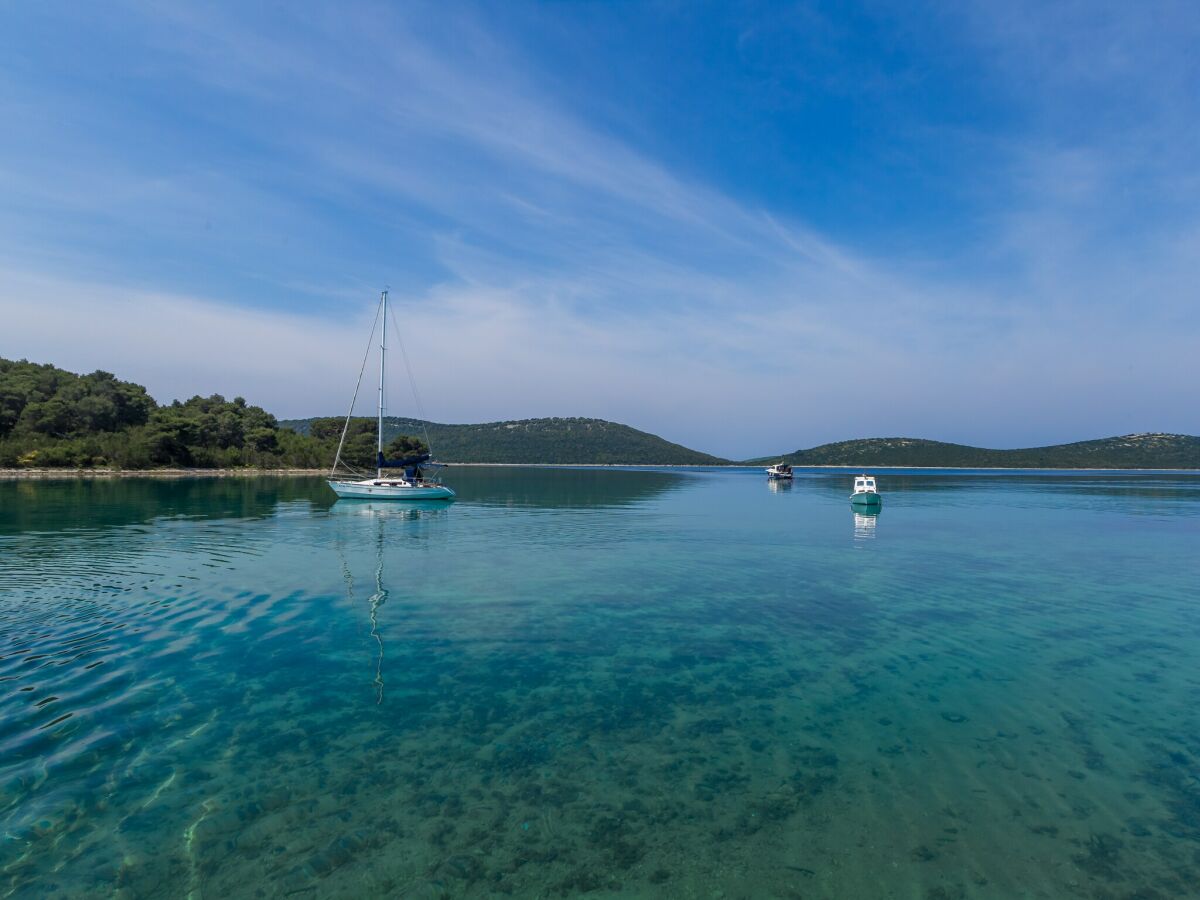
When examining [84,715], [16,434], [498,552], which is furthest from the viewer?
[16,434]

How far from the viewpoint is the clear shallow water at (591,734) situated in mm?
7594

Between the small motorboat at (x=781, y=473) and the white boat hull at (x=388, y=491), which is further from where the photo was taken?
the small motorboat at (x=781, y=473)

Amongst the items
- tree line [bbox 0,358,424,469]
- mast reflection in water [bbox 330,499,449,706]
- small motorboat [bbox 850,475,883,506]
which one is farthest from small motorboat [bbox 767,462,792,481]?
mast reflection in water [bbox 330,499,449,706]

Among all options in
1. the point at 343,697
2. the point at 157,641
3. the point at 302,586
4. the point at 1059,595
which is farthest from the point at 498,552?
the point at 1059,595

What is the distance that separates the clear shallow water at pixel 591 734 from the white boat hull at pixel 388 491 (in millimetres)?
40168

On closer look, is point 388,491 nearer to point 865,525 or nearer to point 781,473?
point 865,525

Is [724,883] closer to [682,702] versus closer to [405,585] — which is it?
[682,702]

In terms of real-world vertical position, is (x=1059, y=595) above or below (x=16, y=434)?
below

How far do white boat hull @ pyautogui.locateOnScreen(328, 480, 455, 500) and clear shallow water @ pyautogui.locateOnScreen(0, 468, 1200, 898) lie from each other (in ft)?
132

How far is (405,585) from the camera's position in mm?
25297

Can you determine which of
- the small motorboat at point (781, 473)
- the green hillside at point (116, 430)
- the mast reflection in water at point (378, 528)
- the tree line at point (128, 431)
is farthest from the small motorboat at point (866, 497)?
the green hillside at point (116, 430)

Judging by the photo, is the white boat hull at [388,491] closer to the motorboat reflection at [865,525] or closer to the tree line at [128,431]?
the motorboat reflection at [865,525]

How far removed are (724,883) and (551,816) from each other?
2527mm

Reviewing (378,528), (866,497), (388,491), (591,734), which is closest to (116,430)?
(388,491)
